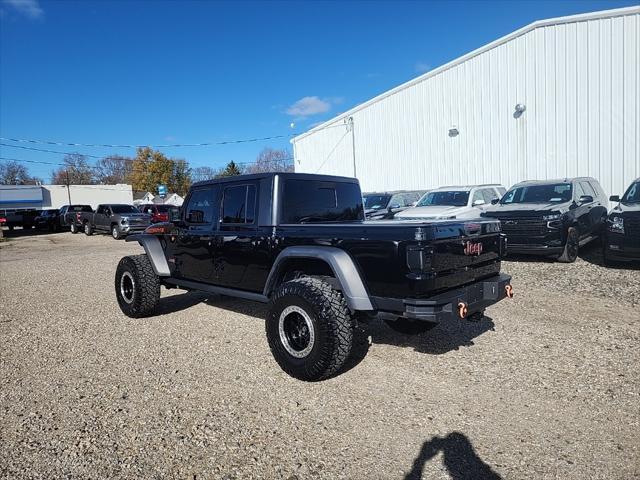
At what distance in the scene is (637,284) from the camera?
293 inches

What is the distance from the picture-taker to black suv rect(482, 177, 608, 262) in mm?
9430

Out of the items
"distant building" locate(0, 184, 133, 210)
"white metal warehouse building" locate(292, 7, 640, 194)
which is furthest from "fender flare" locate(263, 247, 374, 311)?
"distant building" locate(0, 184, 133, 210)

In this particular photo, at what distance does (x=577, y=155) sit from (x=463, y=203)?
16.7 feet

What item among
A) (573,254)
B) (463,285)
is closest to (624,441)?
(463,285)

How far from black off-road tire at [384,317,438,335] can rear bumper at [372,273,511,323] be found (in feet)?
3.32

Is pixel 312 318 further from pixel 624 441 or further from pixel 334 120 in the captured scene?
pixel 334 120

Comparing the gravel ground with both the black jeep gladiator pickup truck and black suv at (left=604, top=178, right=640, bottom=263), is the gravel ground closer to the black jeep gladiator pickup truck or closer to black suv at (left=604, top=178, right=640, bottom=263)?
the black jeep gladiator pickup truck

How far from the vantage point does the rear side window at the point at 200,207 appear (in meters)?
5.38

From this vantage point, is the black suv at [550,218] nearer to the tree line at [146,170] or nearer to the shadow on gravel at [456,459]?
the shadow on gravel at [456,459]

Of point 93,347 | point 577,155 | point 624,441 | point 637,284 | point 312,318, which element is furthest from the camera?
point 577,155

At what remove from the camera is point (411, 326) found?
507 centimetres

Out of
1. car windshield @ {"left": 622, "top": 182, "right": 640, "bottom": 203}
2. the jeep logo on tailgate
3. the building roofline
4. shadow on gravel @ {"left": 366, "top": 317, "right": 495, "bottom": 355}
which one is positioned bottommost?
shadow on gravel @ {"left": 366, "top": 317, "right": 495, "bottom": 355}

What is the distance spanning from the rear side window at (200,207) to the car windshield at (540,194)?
8.38 meters

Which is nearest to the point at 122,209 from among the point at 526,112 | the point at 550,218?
the point at 526,112
